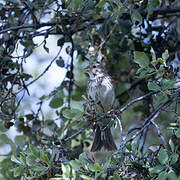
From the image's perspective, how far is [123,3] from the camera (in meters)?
2.96

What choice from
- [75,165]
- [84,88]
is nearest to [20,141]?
[84,88]

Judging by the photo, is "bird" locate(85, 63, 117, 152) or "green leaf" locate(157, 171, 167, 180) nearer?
"green leaf" locate(157, 171, 167, 180)

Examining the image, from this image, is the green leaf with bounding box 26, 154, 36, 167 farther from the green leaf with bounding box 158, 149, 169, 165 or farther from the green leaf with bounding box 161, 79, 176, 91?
the green leaf with bounding box 161, 79, 176, 91

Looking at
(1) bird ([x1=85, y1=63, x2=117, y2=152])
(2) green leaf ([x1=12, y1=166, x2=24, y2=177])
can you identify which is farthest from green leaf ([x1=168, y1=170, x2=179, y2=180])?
(1) bird ([x1=85, y1=63, x2=117, y2=152])

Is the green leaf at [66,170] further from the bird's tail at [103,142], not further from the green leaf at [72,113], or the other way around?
the bird's tail at [103,142]

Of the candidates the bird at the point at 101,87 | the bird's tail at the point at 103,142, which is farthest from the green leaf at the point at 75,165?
the bird at the point at 101,87

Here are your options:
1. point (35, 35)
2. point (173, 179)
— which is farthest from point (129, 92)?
point (173, 179)

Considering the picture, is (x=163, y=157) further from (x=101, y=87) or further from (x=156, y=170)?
(x=101, y=87)

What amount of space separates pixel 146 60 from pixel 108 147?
1301 millimetres

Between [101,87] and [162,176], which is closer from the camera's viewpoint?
[162,176]

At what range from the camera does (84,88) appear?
4613 mm

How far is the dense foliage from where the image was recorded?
2719 millimetres

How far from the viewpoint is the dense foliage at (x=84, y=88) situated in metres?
2.72

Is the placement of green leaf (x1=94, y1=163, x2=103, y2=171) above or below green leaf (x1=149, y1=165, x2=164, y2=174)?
above
